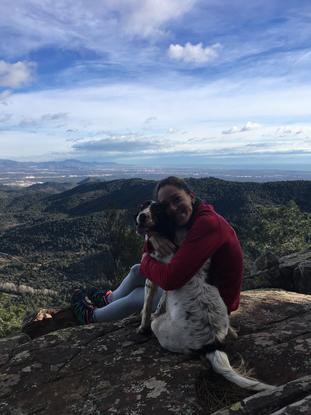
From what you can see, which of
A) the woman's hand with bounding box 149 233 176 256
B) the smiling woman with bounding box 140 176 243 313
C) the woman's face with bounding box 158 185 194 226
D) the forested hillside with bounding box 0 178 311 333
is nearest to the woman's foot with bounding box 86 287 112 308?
the smiling woman with bounding box 140 176 243 313

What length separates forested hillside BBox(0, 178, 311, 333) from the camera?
3048 centimetres

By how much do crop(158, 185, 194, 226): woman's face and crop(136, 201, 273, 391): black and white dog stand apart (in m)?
0.08

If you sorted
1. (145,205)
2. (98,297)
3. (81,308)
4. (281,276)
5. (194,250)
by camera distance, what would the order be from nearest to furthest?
(194,250) < (145,205) < (81,308) < (98,297) < (281,276)

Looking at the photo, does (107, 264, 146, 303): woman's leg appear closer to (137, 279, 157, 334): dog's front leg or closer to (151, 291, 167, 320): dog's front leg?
(137, 279, 157, 334): dog's front leg

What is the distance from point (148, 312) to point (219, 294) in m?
1.13

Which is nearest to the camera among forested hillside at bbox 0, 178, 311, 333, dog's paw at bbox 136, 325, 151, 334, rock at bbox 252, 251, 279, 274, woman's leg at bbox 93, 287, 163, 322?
dog's paw at bbox 136, 325, 151, 334

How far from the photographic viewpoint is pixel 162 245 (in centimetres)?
441

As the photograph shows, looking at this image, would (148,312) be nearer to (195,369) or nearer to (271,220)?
(195,369)

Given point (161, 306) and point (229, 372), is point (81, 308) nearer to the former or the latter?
point (161, 306)

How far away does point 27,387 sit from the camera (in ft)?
14.4

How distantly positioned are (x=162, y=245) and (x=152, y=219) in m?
0.34

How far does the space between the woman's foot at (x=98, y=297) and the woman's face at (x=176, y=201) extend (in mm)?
2922

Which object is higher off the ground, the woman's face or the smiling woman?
the woman's face

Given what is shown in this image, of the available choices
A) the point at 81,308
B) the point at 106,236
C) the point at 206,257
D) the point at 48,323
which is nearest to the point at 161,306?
the point at 206,257
